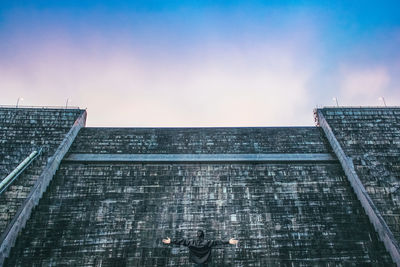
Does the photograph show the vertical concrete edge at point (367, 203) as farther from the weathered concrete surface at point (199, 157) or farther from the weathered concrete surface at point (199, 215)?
the weathered concrete surface at point (199, 157)

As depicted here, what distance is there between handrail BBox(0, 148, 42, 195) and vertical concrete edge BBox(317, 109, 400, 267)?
1870 centimetres

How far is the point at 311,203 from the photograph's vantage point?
1513 centimetres

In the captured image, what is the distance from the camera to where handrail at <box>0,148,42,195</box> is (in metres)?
14.7

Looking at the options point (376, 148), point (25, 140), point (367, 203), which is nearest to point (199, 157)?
point (367, 203)

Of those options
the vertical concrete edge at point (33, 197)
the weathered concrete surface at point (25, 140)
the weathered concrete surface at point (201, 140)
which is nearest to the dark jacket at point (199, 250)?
the vertical concrete edge at point (33, 197)

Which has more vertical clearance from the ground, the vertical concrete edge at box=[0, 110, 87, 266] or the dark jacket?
the vertical concrete edge at box=[0, 110, 87, 266]

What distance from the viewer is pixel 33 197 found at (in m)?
14.6

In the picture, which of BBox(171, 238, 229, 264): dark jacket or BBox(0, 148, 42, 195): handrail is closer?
BBox(171, 238, 229, 264): dark jacket

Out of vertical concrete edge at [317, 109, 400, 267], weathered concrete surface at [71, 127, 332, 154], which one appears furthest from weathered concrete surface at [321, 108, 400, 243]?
weathered concrete surface at [71, 127, 332, 154]

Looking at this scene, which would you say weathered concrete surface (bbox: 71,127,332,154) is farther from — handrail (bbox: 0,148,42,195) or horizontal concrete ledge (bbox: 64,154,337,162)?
handrail (bbox: 0,148,42,195)

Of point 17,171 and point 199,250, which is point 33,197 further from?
point 199,250

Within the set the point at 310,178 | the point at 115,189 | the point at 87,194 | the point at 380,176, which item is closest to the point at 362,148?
the point at 380,176

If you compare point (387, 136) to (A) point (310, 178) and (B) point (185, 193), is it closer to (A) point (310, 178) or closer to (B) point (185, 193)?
(A) point (310, 178)

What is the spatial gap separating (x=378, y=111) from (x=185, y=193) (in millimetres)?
16313
